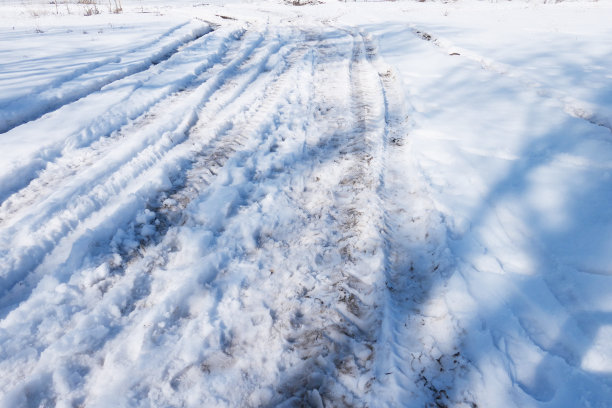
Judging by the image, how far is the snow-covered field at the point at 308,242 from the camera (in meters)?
1.61

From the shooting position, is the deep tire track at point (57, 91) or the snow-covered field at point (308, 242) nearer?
the snow-covered field at point (308, 242)

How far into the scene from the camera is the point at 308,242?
2396 millimetres

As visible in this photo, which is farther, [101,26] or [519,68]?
[101,26]

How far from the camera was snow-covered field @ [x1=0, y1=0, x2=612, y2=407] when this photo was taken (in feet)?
5.27

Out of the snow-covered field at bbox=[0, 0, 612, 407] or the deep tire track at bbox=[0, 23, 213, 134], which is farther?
the deep tire track at bbox=[0, 23, 213, 134]

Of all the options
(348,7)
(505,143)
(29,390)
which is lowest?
(29,390)

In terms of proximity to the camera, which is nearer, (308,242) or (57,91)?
(308,242)

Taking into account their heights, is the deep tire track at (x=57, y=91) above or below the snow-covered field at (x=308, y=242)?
above

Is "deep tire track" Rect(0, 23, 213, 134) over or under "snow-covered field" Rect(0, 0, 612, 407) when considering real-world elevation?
over

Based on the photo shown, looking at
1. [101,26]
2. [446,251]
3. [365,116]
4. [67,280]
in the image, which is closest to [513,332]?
[446,251]

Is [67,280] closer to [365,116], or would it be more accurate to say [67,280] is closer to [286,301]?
[286,301]

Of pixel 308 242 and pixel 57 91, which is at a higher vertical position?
pixel 57 91

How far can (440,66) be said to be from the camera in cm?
563

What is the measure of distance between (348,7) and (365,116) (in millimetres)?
13532
